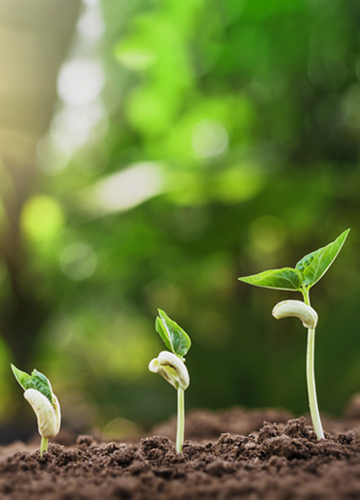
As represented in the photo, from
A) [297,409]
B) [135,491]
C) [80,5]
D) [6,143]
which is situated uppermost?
[80,5]

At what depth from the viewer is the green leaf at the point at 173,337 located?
0.44 m

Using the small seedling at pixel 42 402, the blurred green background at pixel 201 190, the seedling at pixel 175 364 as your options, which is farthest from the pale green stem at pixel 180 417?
the blurred green background at pixel 201 190

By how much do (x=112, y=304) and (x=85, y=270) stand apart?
516mm

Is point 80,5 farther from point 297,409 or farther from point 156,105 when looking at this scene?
point 297,409

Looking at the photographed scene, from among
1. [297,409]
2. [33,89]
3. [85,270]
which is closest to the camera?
[297,409]

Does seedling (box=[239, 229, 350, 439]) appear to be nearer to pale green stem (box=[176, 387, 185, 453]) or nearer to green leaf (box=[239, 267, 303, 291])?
green leaf (box=[239, 267, 303, 291])

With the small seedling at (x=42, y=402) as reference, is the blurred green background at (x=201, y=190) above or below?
above

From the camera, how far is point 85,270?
229 cm

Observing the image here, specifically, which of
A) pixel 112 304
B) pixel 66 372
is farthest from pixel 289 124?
pixel 66 372

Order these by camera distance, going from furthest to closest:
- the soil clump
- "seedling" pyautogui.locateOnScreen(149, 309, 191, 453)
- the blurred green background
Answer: the blurred green background
"seedling" pyautogui.locateOnScreen(149, 309, 191, 453)
the soil clump

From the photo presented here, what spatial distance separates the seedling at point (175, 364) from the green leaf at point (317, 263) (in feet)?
0.47

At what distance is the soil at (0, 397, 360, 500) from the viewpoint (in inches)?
11.9

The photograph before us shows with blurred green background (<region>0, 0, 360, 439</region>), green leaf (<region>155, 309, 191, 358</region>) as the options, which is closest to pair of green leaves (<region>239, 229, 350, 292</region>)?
green leaf (<region>155, 309, 191, 358</region>)

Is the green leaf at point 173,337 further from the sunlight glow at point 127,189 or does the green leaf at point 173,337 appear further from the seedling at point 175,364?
the sunlight glow at point 127,189
